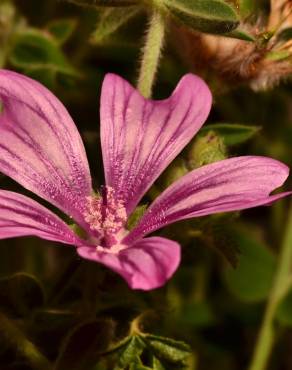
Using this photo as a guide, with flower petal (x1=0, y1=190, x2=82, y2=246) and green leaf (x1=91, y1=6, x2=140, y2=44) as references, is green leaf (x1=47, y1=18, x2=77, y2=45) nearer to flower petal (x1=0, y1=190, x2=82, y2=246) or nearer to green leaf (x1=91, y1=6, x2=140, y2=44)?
green leaf (x1=91, y1=6, x2=140, y2=44)

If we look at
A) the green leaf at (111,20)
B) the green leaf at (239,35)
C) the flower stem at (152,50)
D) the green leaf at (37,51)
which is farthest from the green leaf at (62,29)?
the green leaf at (239,35)

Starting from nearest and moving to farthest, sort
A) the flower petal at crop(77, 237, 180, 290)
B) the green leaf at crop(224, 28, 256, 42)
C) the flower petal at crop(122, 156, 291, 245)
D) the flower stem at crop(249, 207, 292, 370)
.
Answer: the flower petal at crop(77, 237, 180, 290) < the flower petal at crop(122, 156, 291, 245) < the green leaf at crop(224, 28, 256, 42) < the flower stem at crop(249, 207, 292, 370)

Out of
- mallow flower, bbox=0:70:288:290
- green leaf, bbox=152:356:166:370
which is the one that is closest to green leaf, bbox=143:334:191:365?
green leaf, bbox=152:356:166:370

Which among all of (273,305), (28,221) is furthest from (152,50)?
→ (273,305)

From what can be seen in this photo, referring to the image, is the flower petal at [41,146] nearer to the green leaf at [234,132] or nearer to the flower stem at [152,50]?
the flower stem at [152,50]

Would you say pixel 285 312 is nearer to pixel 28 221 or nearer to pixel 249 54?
pixel 249 54

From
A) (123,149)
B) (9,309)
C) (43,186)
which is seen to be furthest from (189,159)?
(9,309)

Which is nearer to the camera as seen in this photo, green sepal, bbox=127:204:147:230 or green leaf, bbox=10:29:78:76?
green sepal, bbox=127:204:147:230
